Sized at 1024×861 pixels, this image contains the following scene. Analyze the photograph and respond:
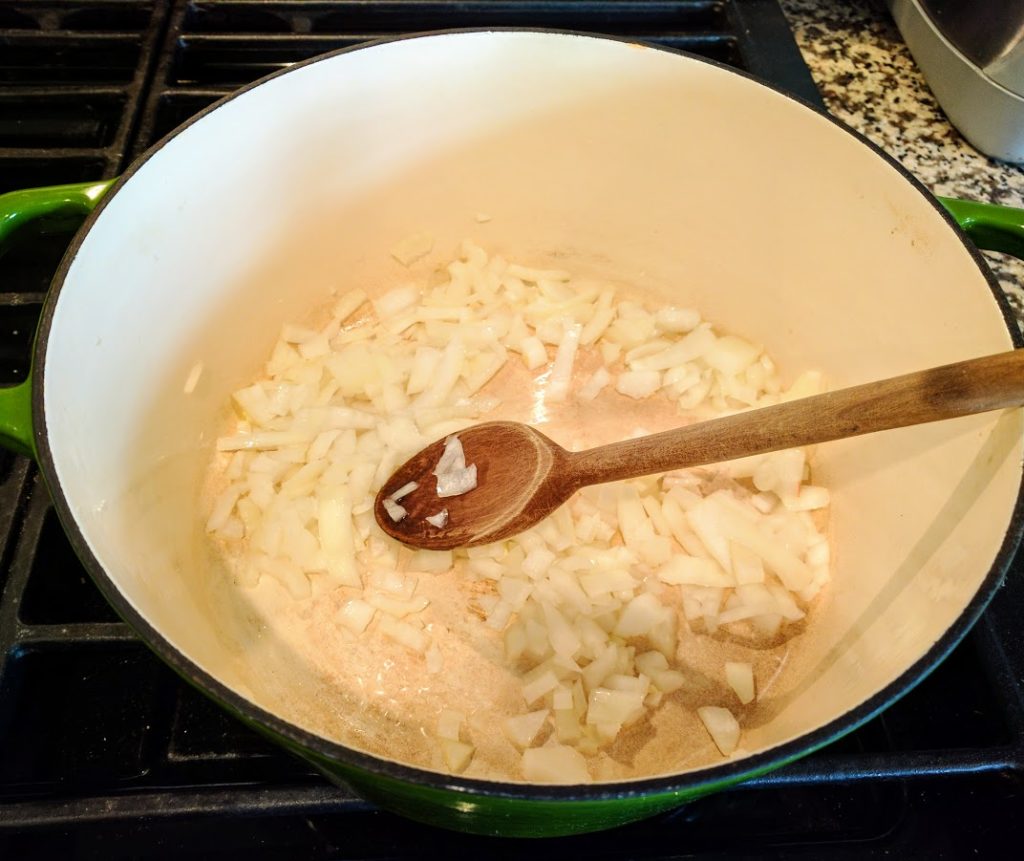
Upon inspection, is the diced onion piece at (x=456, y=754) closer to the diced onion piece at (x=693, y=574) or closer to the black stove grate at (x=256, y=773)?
the black stove grate at (x=256, y=773)

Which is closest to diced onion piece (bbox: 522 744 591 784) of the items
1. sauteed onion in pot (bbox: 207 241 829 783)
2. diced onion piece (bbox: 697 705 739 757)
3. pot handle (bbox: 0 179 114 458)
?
sauteed onion in pot (bbox: 207 241 829 783)

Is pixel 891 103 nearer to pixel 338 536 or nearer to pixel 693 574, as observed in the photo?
pixel 693 574

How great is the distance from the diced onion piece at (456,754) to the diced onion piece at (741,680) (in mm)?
346

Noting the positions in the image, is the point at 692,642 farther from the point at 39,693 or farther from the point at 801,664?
the point at 39,693

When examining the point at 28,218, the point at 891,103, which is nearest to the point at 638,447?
the point at 28,218

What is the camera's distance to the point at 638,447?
1.02m

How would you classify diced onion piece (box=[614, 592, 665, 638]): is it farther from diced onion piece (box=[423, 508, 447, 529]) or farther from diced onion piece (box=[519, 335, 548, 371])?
diced onion piece (box=[519, 335, 548, 371])

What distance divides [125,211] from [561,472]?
622 millimetres

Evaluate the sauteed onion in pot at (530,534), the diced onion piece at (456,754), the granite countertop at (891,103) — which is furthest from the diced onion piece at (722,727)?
the granite countertop at (891,103)

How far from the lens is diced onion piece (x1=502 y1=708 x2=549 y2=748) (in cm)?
98

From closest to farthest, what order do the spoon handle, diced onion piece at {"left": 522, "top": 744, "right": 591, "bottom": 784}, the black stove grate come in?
the spoon handle, the black stove grate, diced onion piece at {"left": 522, "top": 744, "right": 591, "bottom": 784}

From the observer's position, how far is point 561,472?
1.08 meters

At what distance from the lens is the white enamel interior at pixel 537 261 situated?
2.84 ft

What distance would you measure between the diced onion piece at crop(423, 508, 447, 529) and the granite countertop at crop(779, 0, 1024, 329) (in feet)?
2.90
